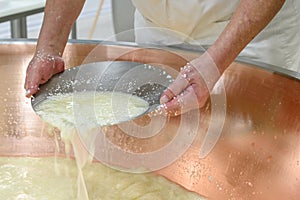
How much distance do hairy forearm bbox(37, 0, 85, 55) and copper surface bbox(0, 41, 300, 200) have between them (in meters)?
0.12

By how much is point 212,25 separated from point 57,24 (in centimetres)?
38

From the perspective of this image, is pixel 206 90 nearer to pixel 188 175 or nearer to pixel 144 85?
pixel 144 85

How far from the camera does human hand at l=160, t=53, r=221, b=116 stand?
0.95m

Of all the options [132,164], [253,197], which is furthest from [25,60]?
[253,197]

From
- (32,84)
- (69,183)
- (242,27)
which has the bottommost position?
(69,183)

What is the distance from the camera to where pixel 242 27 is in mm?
976

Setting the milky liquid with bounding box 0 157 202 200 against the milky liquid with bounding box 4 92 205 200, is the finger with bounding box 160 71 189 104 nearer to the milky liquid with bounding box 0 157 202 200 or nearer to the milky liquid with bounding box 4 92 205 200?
the milky liquid with bounding box 4 92 205 200

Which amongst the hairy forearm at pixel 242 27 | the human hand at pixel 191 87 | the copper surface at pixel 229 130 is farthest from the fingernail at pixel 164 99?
the copper surface at pixel 229 130

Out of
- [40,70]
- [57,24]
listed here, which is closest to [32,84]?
[40,70]

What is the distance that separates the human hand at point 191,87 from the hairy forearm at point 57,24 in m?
0.39

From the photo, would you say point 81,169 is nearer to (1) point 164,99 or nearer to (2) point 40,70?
(2) point 40,70

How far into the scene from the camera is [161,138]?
135cm

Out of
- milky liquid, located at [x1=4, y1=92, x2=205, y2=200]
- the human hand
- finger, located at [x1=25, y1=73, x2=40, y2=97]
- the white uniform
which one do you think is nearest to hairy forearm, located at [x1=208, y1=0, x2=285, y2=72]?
the human hand

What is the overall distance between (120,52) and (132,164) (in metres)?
0.30
